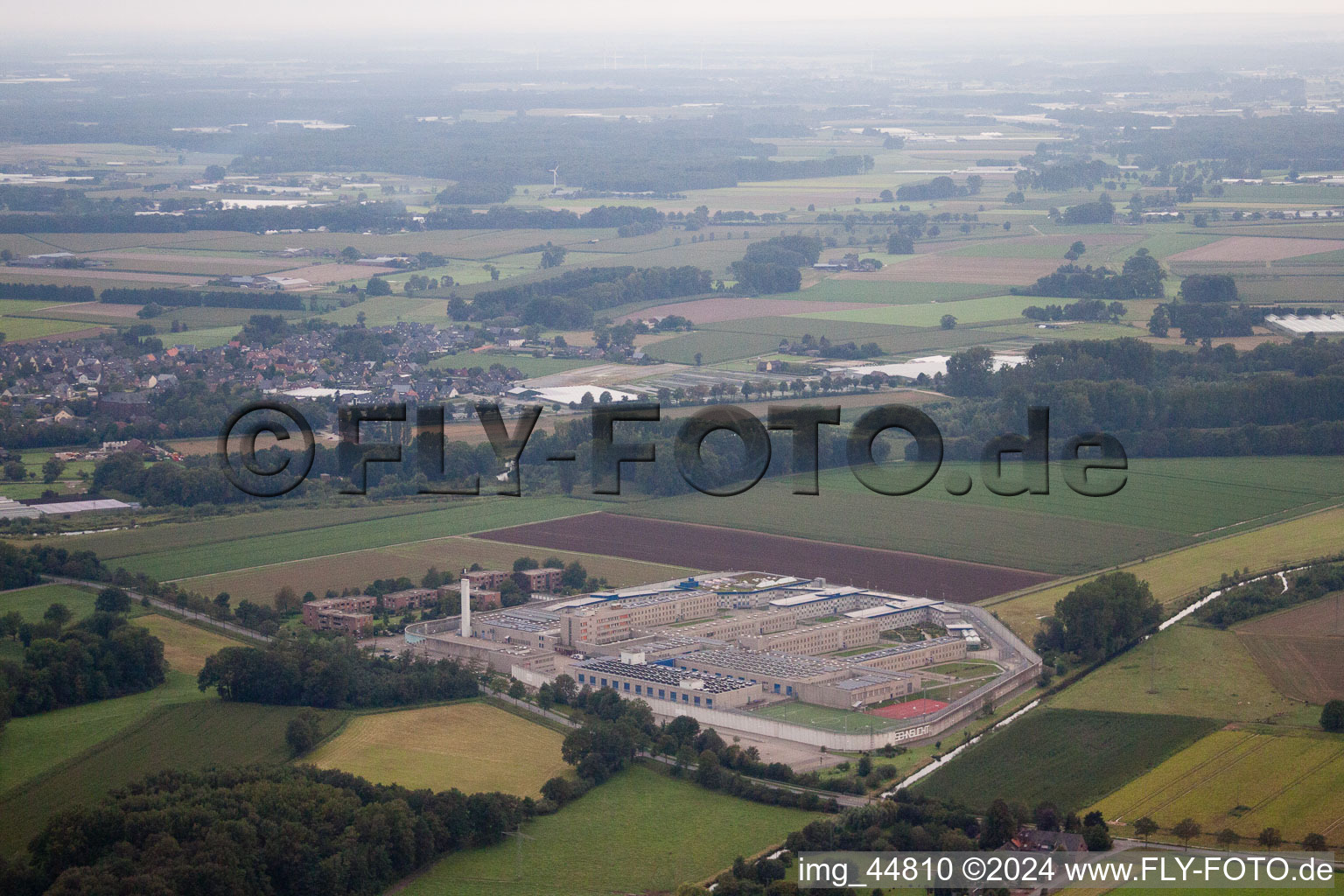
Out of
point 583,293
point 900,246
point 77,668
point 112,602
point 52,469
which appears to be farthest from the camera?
point 900,246

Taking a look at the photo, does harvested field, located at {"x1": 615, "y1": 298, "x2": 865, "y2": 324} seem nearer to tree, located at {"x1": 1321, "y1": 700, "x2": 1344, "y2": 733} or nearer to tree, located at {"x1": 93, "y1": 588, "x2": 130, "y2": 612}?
tree, located at {"x1": 93, "y1": 588, "x2": 130, "y2": 612}

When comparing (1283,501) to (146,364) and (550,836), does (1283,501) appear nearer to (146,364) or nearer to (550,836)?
(550,836)

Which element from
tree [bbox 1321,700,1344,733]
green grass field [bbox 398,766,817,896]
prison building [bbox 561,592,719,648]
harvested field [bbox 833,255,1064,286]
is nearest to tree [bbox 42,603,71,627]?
prison building [bbox 561,592,719,648]

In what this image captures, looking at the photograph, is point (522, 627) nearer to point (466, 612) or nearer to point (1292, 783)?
point (466, 612)

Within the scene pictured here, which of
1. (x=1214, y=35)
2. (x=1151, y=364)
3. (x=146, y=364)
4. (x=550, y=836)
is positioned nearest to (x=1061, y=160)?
(x=1151, y=364)

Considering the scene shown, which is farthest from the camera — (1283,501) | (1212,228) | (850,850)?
(1212,228)

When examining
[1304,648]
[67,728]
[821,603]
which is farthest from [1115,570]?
[67,728]
